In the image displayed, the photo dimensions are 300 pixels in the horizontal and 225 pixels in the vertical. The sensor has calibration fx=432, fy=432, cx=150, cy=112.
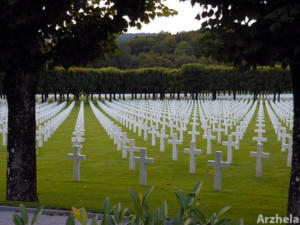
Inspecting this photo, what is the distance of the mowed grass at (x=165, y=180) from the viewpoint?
7953 mm

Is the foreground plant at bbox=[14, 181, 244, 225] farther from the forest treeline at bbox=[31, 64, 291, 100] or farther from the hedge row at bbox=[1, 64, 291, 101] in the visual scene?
the hedge row at bbox=[1, 64, 291, 101]

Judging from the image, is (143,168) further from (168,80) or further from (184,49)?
(184,49)

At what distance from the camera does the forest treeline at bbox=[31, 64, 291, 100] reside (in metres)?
75.7

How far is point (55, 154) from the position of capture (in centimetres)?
1656

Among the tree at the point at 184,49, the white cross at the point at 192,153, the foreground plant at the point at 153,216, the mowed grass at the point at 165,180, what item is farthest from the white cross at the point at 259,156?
the tree at the point at 184,49

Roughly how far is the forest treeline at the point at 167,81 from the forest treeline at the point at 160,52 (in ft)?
98.6

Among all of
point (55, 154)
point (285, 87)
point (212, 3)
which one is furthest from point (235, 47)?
point (285, 87)

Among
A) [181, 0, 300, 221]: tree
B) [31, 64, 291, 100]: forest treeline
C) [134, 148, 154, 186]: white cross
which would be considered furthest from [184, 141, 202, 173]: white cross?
[31, 64, 291, 100]: forest treeline

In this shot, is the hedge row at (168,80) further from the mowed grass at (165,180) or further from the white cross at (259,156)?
the white cross at (259,156)

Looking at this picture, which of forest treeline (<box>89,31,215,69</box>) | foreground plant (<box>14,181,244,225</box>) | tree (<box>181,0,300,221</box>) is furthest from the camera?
forest treeline (<box>89,31,215,69</box>)

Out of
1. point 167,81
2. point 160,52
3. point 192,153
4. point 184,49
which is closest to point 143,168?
point 192,153

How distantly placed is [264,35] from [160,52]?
495 feet

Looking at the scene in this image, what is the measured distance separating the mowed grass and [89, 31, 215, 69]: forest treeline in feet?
340

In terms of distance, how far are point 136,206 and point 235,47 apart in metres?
3.91
